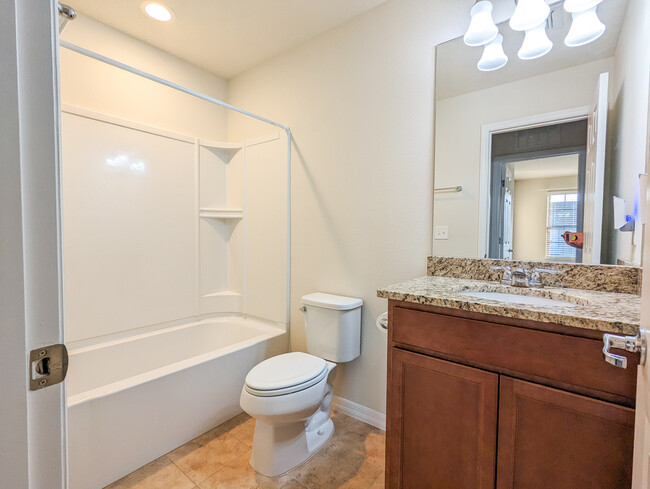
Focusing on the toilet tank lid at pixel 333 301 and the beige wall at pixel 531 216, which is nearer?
the beige wall at pixel 531 216

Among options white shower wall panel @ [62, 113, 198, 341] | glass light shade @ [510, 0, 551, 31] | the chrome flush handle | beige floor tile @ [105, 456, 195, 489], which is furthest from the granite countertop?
white shower wall panel @ [62, 113, 198, 341]

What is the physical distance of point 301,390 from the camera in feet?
4.84

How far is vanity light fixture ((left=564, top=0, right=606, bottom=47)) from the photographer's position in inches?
50.1

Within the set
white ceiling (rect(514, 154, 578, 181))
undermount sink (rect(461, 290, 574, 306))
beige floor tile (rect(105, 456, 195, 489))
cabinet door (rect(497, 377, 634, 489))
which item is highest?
white ceiling (rect(514, 154, 578, 181))

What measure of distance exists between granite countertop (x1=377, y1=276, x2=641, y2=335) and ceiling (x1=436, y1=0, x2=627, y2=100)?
951 millimetres

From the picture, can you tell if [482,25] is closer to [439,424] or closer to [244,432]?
[439,424]

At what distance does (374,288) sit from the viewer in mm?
1891

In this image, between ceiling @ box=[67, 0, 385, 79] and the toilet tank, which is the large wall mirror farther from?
ceiling @ box=[67, 0, 385, 79]

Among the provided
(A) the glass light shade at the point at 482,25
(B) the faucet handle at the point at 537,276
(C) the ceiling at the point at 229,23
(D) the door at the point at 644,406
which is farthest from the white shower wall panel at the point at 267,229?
(D) the door at the point at 644,406

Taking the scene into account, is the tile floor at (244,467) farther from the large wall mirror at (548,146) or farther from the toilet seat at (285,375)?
the large wall mirror at (548,146)

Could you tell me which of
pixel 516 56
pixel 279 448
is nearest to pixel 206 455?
pixel 279 448

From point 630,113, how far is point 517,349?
1.01 metres

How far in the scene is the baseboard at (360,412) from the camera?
1.89 meters

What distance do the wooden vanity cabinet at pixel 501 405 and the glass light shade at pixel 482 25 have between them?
4.27 ft
